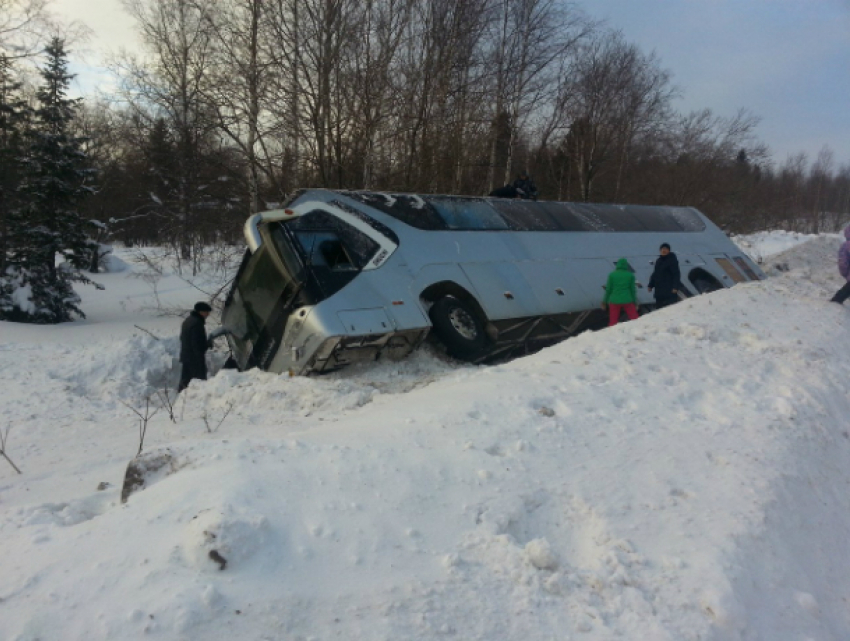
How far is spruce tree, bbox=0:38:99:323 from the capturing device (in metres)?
15.2

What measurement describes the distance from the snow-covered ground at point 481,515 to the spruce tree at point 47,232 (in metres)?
11.1

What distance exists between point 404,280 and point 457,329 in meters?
0.96

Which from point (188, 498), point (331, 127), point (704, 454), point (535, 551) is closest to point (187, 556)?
point (188, 498)

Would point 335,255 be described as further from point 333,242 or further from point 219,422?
point 219,422

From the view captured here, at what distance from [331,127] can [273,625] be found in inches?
427

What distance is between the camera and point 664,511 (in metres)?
3.44

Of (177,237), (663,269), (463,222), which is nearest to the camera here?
(463,222)

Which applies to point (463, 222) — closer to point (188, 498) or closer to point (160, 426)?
point (160, 426)

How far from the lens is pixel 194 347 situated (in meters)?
8.09

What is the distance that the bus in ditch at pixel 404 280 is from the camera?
690cm

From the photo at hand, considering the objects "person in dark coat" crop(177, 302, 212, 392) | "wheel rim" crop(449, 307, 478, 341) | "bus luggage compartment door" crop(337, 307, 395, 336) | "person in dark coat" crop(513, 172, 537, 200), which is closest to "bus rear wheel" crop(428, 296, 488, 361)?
"wheel rim" crop(449, 307, 478, 341)

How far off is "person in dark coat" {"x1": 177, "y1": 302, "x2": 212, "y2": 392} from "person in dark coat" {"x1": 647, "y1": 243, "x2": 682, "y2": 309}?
25.1 ft

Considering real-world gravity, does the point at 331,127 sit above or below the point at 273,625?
above

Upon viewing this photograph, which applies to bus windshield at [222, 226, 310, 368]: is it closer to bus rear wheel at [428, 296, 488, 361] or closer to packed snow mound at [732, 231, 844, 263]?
bus rear wheel at [428, 296, 488, 361]
